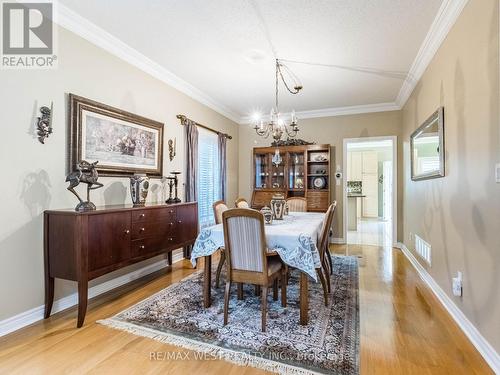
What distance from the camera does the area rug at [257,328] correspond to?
180 cm

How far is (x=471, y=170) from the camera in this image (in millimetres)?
2107

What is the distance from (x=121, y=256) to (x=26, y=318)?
0.84 meters

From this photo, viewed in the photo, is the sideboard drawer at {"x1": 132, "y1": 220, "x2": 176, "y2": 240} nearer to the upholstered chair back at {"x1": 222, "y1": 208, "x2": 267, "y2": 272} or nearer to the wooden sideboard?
the wooden sideboard

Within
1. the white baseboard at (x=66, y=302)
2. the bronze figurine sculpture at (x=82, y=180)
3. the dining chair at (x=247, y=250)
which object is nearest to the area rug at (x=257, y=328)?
the dining chair at (x=247, y=250)

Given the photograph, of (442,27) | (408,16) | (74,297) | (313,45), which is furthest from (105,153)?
(442,27)

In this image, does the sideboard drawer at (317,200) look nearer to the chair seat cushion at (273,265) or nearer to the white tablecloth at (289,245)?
the white tablecloth at (289,245)

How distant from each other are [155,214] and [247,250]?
1.36m

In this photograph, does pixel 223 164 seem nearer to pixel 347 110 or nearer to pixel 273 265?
pixel 347 110

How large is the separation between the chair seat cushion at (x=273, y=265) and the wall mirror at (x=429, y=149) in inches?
74.7

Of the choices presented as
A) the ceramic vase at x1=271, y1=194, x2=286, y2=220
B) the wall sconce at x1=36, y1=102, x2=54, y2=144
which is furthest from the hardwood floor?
the wall sconce at x1=36, y1=102, x2=54, y2=144

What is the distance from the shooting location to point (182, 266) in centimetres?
391

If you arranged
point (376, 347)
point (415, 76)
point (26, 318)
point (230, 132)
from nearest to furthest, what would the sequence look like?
point (376, 347) < point (26, 318) < point (415, 76) < point (230, 132)

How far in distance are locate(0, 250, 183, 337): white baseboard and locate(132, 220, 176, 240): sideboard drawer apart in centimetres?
70

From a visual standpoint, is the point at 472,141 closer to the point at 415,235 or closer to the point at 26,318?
the point at 415,235
